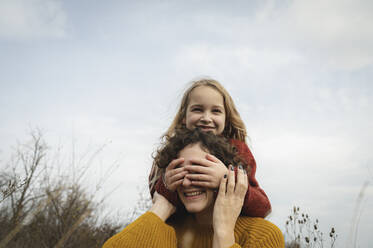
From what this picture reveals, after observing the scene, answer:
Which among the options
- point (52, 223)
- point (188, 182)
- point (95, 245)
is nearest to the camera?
point (188, 182)

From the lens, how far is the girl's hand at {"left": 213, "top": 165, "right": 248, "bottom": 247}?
177 centimetres

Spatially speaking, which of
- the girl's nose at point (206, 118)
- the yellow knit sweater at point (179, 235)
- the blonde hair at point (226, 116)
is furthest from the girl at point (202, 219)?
the blonde hair at point (226, 116)

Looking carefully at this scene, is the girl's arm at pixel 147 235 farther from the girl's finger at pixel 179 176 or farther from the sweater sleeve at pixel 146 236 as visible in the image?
the girl's finger at pixel 179 176

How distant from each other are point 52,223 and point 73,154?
159 cm

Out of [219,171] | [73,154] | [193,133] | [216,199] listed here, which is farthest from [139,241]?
[73,154]

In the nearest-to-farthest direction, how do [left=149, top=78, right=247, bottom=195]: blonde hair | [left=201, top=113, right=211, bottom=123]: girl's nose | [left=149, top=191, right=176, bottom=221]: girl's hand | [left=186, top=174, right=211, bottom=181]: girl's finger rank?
[left=186, top=174, right=211, bottom=181]: girl's finger → [left=149, top=191, right=176, bottom=221]: girl's hand → [left=201, top=113, right=211, bottom=123]: girl's nose → [left=149, top=78, right=247, bottom=195]: blonde hair

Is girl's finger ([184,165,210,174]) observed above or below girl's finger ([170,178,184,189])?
above

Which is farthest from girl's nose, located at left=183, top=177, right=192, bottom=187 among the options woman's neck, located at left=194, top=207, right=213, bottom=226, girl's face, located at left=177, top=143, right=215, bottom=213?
woman's neck, located at left=194, top=207, right=213, bottom=226

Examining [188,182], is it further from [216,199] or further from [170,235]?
[170,235]

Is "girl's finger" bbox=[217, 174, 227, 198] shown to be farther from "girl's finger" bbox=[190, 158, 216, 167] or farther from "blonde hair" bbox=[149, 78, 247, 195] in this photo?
"blonde hair" bbox=[149, 78, 247, 195]

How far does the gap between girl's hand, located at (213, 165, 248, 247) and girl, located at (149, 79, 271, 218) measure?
72 millimetres

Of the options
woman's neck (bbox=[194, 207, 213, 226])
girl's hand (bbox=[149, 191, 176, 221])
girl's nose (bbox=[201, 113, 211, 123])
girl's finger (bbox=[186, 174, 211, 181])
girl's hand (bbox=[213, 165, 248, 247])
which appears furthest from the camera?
girl's nose (bbox=[201, 113, 211, 123])

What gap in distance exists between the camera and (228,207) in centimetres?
188

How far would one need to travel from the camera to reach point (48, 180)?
16.7 ft
